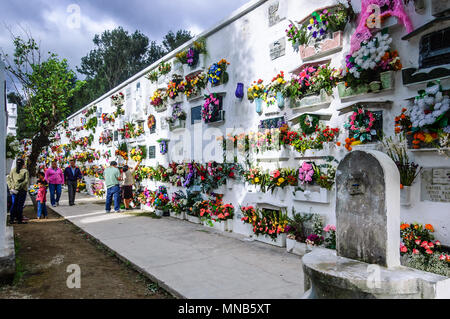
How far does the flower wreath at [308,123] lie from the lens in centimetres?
533

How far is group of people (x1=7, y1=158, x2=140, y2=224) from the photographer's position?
26.3ft

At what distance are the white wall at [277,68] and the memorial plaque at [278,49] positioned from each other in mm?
75

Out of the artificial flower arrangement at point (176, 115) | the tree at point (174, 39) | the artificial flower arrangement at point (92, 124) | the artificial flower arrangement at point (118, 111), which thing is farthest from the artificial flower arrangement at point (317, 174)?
the tree at point (174, 39)

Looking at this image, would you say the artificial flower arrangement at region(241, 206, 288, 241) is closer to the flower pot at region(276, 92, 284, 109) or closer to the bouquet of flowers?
the flower pot at region(276, 92, 284, 109)

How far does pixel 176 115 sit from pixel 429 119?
6.69m

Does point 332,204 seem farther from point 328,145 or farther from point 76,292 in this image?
point 76,292

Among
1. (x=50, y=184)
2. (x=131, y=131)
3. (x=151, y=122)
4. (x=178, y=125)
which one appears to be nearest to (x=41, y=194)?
(x=50, y=184)

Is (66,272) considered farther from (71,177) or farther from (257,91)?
(71,177)

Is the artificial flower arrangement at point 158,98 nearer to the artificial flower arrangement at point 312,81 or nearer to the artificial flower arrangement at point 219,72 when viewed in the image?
the artificial flower arrangement at point 219,72

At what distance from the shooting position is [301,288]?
3.87 meters

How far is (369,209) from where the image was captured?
311 centimetres

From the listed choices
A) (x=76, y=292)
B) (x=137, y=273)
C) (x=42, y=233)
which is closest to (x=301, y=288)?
(x=137, y=273)

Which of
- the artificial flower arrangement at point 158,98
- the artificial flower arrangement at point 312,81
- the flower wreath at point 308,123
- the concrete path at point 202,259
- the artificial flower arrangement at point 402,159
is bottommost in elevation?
the concrete path at point 202,259
